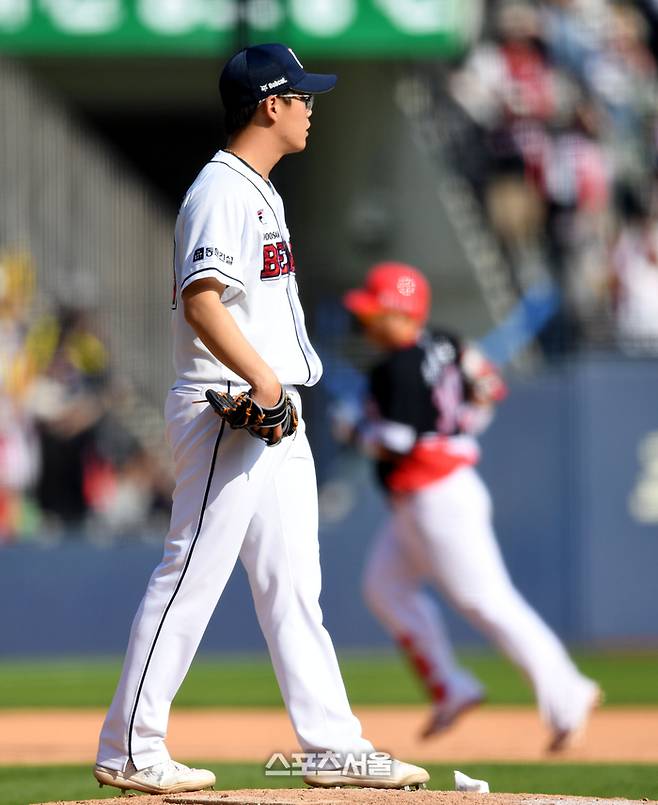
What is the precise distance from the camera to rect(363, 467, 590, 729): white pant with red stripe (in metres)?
6.64

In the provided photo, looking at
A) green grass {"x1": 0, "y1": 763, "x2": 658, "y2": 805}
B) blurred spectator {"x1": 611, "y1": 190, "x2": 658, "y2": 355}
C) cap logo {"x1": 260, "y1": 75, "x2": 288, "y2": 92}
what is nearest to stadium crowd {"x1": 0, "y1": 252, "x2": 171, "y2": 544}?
blurred spectator {"x1": 611, "y1": 190, "x2": 658, "y2": 355}

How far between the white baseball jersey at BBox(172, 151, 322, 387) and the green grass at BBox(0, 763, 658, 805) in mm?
1703

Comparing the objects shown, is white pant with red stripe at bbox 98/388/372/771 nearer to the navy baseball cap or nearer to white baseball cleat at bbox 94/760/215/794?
white baseball cleat at bbox 94/760/215/794

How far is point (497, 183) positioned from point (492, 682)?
5636 mm

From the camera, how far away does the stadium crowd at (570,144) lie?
13.9 meters

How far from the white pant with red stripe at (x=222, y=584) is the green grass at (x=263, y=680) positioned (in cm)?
511

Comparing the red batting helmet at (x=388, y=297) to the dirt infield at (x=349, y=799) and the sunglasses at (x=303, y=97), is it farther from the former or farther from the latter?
the dirt infield at (x=349, y=799)

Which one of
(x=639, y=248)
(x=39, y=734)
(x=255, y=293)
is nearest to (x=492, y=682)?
(x=39, y=734)

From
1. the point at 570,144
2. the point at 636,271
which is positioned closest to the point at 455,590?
the point at 636,271

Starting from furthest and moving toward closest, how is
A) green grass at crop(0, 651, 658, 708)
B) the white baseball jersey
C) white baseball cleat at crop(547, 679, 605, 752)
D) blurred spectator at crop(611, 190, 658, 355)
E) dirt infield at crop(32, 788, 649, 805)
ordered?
blurred spectator at crop(611, 190, 658, 355)
green grass at crop(0, 651, 658, 708)
white baseball cleat at crop(547, 679, 605, 752)
the white baseball jersey
dirt infield at crop(32, 788, 649, 805)

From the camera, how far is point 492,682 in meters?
10.4

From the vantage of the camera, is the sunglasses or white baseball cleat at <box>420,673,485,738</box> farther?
white baseball cleat at <box>420,673,485,738</box>


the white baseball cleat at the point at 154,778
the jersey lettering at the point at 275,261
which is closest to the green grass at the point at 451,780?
the white baseball cleat at the point at 154,778

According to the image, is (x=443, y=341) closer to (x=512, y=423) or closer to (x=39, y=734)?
(x=39, y=734)
